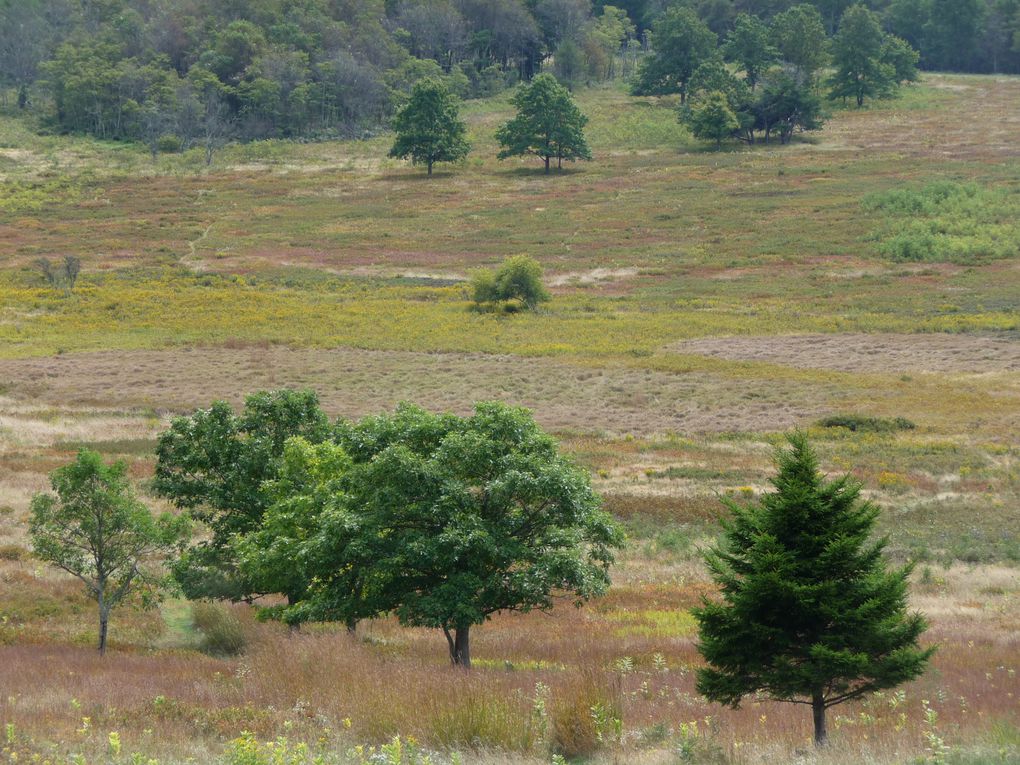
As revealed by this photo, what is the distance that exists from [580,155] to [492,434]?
353ft

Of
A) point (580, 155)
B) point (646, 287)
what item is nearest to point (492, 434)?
point (646, 287)

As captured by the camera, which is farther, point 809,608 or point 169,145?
point 169,145

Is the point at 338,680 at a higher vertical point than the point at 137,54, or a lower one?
lower

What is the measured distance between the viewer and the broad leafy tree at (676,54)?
471 ft

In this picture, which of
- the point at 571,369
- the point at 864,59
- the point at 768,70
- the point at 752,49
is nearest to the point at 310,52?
the point at 752,49

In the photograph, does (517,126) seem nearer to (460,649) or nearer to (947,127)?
(947,127)

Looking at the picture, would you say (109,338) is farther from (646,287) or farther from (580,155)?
(580,155)

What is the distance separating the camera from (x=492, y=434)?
16391 millimetres

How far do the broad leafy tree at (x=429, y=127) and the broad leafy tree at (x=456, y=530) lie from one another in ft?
347

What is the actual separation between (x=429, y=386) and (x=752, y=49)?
104904 mm

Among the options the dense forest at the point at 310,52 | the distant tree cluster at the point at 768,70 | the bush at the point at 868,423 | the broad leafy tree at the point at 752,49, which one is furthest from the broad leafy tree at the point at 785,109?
the bush at the point at 868,423

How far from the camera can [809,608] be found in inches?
431

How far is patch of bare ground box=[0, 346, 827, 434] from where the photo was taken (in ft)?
156

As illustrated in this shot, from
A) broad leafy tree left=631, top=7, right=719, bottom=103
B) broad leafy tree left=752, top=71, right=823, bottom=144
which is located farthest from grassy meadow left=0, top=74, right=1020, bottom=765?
broad leafy tree left=752, top=71, right=823, bottom=144
